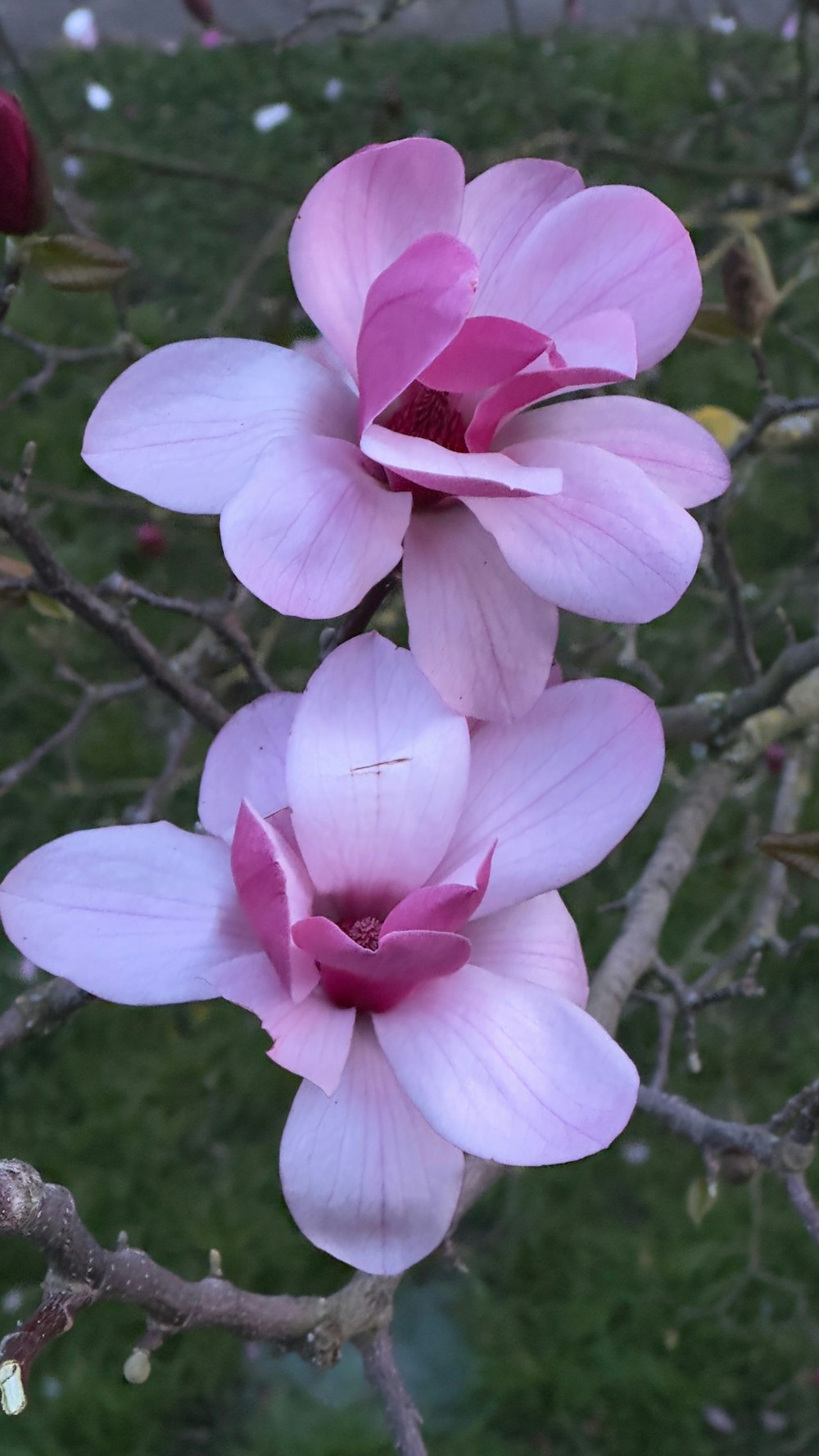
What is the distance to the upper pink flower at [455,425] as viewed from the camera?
0.33 m

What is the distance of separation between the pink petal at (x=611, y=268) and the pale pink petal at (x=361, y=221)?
3cm

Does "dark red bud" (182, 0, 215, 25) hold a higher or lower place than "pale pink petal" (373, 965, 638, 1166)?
higher

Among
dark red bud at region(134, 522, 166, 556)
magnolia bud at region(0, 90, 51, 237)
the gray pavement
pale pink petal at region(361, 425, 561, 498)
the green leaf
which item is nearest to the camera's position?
pale pink petal at region(361, 425, 561, 498)

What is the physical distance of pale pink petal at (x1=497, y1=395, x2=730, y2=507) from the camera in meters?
0.37

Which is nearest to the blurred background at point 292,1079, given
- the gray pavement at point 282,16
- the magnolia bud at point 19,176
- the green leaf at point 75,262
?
the green leaf at point 75,262

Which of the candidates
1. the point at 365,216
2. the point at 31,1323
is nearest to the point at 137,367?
the point at 365,216

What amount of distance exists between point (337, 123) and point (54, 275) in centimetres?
180

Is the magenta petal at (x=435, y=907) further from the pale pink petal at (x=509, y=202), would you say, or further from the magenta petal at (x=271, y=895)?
the pale pink petal at (x=509, y=202)

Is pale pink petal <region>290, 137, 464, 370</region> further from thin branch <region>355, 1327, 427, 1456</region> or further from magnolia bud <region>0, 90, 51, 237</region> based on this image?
thin branch <region>355, 1327, 427, 1456</region>

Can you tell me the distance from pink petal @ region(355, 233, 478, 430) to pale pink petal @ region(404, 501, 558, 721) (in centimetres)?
5

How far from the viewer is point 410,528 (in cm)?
37

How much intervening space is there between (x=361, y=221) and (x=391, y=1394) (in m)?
0.45

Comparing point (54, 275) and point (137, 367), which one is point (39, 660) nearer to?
point (54, 275)

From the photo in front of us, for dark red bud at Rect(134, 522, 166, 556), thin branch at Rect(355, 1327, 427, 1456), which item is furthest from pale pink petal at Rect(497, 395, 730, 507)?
dark red bud at Rect(134, 522, 166, 556)
